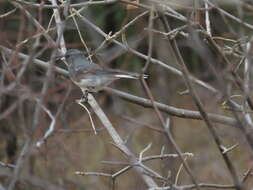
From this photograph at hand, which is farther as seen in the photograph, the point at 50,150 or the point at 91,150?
the point at 91,150

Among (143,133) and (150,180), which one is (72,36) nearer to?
(143,133)

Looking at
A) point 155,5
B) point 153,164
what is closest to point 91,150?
point 153,164

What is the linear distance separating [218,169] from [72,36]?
2.53m

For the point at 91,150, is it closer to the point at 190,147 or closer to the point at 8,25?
the point at 190,147

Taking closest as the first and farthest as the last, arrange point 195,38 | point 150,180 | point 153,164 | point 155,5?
point 195,38 < point 155,5 < point 150,180 < point 153,164

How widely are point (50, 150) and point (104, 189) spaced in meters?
1.18

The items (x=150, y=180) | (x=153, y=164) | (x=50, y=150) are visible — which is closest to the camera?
(x=150, y=180)

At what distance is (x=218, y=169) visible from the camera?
19.0ft

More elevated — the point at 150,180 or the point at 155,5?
the point at 155,5

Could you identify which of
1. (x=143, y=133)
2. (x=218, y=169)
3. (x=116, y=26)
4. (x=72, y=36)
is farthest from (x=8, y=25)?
(x=218, y=169)

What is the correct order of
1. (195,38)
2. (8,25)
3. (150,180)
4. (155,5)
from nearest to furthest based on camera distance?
(195,38) → (155,5) → (150,180) → (8,25)

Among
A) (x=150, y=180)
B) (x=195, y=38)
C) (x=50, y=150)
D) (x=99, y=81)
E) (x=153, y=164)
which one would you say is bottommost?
(x=153, y=164)

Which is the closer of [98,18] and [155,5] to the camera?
[155,5]

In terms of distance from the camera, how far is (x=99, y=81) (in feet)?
15.5
